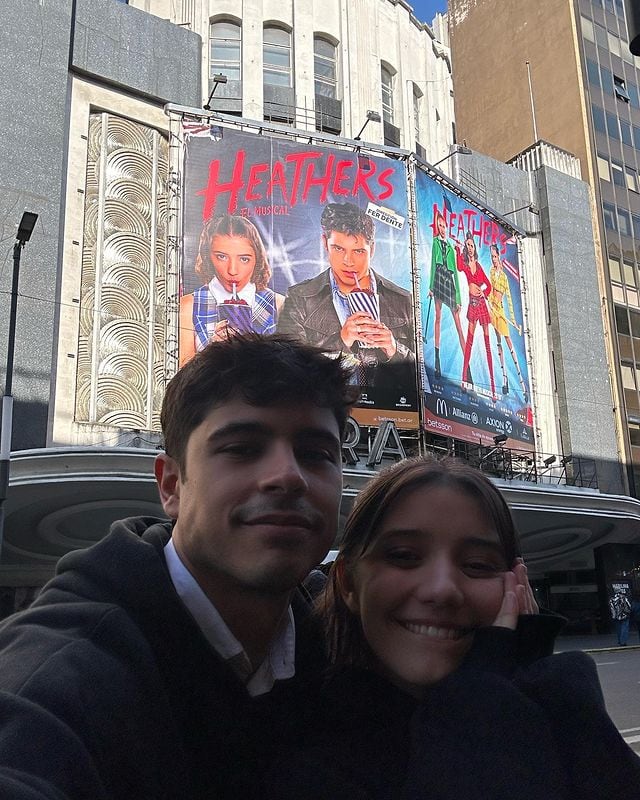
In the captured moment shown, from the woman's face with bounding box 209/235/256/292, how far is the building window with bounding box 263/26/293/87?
25.3 feet

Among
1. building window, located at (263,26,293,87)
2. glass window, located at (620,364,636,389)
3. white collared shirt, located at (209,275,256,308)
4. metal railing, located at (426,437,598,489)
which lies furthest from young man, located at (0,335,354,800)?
glass window, located at (620,364,636,389)

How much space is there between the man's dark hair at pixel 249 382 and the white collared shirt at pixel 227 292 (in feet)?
64.0

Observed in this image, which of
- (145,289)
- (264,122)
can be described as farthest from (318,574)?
(264,122)

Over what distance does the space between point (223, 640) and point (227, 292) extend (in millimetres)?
20166

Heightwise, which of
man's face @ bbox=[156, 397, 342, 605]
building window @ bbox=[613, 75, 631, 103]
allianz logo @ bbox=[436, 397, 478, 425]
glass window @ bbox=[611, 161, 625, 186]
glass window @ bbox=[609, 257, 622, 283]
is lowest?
man's face @ bbox=[156, 397, 342, 605]

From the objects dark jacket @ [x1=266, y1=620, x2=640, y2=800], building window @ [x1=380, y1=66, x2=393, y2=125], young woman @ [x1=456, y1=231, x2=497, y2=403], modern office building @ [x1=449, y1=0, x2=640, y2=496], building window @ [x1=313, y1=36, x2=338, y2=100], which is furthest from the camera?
modern office building @ [x1=449, y1=0, x2=640, y2=496]

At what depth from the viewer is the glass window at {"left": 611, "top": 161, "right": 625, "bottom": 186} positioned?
123 feet

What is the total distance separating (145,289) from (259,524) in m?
20.9

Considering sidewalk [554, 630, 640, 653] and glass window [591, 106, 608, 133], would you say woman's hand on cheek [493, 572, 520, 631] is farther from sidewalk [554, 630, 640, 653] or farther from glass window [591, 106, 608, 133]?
glass window [591, 106, 608, 133]

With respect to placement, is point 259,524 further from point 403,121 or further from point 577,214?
point 577,214

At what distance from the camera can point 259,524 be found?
1876 millimetres

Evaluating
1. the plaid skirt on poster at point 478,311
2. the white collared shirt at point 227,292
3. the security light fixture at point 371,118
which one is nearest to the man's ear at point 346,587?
the white collared shirt at point 227,292

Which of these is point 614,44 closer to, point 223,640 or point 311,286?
point 311,286

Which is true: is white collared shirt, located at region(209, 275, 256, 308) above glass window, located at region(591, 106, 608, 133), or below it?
below
